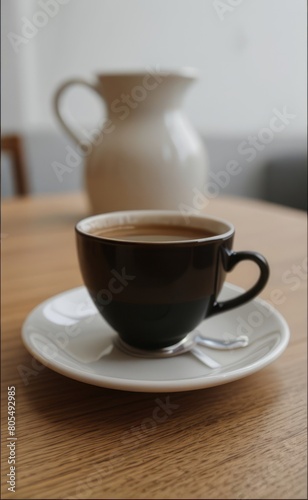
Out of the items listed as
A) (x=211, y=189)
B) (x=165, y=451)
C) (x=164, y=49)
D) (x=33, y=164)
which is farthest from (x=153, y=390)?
(x=164, y=49)

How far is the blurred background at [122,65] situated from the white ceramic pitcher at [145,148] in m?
0.49

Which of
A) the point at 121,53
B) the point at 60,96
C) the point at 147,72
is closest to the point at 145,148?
the point at 147,72

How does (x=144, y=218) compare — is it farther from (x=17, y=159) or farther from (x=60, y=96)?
(x=17, y=159)

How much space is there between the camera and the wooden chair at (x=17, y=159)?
1.34 metres

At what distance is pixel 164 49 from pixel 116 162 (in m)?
1.29

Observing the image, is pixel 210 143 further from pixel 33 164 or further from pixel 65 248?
pixel 65 248

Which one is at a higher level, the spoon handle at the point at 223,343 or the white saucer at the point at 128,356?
the white saucer at the point at 128,356

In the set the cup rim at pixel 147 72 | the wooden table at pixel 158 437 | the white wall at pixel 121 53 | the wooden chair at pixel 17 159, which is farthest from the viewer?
the white wall at pixel 121 53

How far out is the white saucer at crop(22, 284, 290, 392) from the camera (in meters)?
0.32

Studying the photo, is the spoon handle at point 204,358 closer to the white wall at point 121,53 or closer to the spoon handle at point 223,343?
the spoon handle at point 223,343

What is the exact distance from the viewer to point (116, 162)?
0.78 metres

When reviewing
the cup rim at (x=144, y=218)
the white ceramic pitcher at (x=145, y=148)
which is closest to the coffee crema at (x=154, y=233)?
the cup rim at (x=144, y=218)

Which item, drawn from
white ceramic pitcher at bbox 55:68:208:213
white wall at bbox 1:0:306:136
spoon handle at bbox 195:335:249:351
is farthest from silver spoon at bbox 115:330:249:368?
white wall at bbox 1:0:306:136

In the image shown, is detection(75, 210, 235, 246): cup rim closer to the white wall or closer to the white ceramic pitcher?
the white ceramic pitcher
